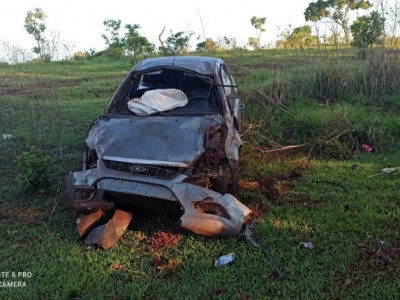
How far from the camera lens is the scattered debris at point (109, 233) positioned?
3.75 meters

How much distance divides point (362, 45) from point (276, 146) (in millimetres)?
4647

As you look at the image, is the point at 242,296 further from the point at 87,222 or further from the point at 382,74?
the point at 382,74

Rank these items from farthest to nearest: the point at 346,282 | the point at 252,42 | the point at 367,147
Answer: the point at 252,42 → the point at 367,147 → the point at 346,282

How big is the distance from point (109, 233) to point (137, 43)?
45.6ft

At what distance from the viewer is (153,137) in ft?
13.8

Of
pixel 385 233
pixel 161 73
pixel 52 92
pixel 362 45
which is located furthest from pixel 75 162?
pixel 362 45

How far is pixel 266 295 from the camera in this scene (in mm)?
3088

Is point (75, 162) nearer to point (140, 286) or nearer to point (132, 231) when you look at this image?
point (132, 231)

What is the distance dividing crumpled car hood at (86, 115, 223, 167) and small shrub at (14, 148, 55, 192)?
2.64 ft

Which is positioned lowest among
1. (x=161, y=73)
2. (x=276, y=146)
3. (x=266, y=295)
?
(x=266, y=295)

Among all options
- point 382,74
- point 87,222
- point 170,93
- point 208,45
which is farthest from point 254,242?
point 208,45

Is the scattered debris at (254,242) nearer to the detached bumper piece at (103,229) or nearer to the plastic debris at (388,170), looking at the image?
the detached bumper piece at (103,229)

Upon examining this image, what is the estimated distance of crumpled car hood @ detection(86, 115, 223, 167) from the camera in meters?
4.00

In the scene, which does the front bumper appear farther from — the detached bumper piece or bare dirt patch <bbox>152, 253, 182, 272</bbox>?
bare dirt patch <bbox>152, 253, 182, 272</bbox>
